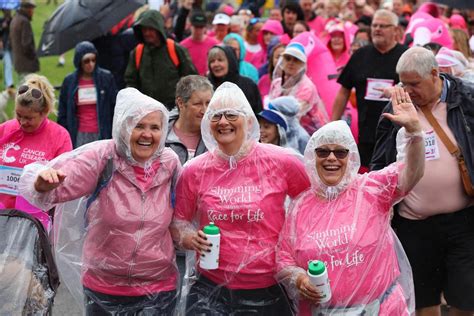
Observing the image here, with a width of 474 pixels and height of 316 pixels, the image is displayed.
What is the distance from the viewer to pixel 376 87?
707cm

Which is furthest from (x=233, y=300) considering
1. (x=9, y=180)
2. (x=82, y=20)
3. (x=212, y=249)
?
(x=82, y=20)

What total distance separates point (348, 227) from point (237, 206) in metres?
0.52

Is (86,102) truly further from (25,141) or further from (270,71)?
(25,141)

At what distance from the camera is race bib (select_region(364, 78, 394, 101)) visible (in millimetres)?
7051

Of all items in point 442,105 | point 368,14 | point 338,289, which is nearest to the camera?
point 338,289

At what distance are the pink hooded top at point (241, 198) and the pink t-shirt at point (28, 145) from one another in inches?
47.4

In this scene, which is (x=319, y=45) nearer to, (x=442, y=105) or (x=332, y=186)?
(x=442, y=105)

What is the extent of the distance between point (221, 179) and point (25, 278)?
3.32 feet

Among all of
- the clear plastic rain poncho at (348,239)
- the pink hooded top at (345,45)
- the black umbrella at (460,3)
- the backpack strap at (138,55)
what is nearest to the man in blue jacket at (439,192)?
the clear plastic rain poncho at (348,239)

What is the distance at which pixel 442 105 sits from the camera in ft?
15.8

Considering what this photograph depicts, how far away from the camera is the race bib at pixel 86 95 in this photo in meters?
8.34

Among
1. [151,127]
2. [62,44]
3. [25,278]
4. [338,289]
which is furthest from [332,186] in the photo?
[62,44]

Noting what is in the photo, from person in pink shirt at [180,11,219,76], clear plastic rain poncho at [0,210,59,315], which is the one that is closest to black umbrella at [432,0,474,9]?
clear plastic rain poncho at [0,210,59,315]

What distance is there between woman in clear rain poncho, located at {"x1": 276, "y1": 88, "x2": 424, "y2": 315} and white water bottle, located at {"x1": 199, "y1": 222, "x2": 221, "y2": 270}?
311mm
